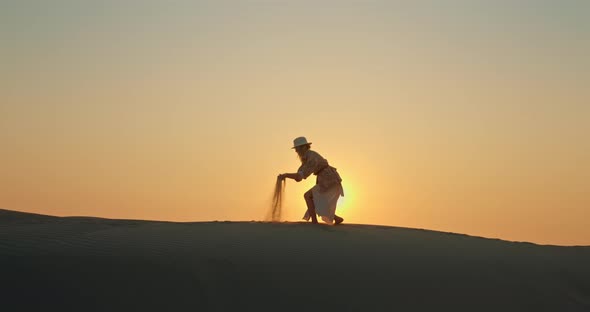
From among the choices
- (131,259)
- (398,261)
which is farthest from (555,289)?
Answer: (131,259)

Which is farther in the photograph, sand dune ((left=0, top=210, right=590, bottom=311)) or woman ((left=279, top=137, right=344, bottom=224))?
woman ((left=279, top=137, right=344, bottom=224))

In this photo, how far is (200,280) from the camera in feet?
31.0

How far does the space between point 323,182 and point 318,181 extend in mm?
94

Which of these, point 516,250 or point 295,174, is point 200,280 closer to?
point 295,174

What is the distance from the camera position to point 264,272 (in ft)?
33.0

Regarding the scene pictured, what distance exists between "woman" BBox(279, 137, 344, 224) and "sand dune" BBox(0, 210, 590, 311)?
0.74 m

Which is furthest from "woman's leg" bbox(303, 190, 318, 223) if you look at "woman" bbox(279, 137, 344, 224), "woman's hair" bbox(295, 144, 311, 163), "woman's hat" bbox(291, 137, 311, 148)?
"woman's hat" bbox(291, 137, 311, 148)

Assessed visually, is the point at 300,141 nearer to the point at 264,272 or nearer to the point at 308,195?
the point at 308,195

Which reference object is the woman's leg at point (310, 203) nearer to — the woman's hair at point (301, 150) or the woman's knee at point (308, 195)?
the woman's knee at point (308, 195)

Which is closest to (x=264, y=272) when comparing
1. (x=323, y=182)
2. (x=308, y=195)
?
(x=323, y=182)

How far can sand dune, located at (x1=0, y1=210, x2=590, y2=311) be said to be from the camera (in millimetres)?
8938

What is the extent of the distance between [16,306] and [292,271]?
11.3ft

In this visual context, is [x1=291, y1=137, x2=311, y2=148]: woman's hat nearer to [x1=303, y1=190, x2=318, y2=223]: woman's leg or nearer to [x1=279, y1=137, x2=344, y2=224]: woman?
[x1=279, y1=137, x2=344, y2=224]: woman

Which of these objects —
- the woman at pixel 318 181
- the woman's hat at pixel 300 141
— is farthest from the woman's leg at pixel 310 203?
the woman's hat at pixel 300 141
